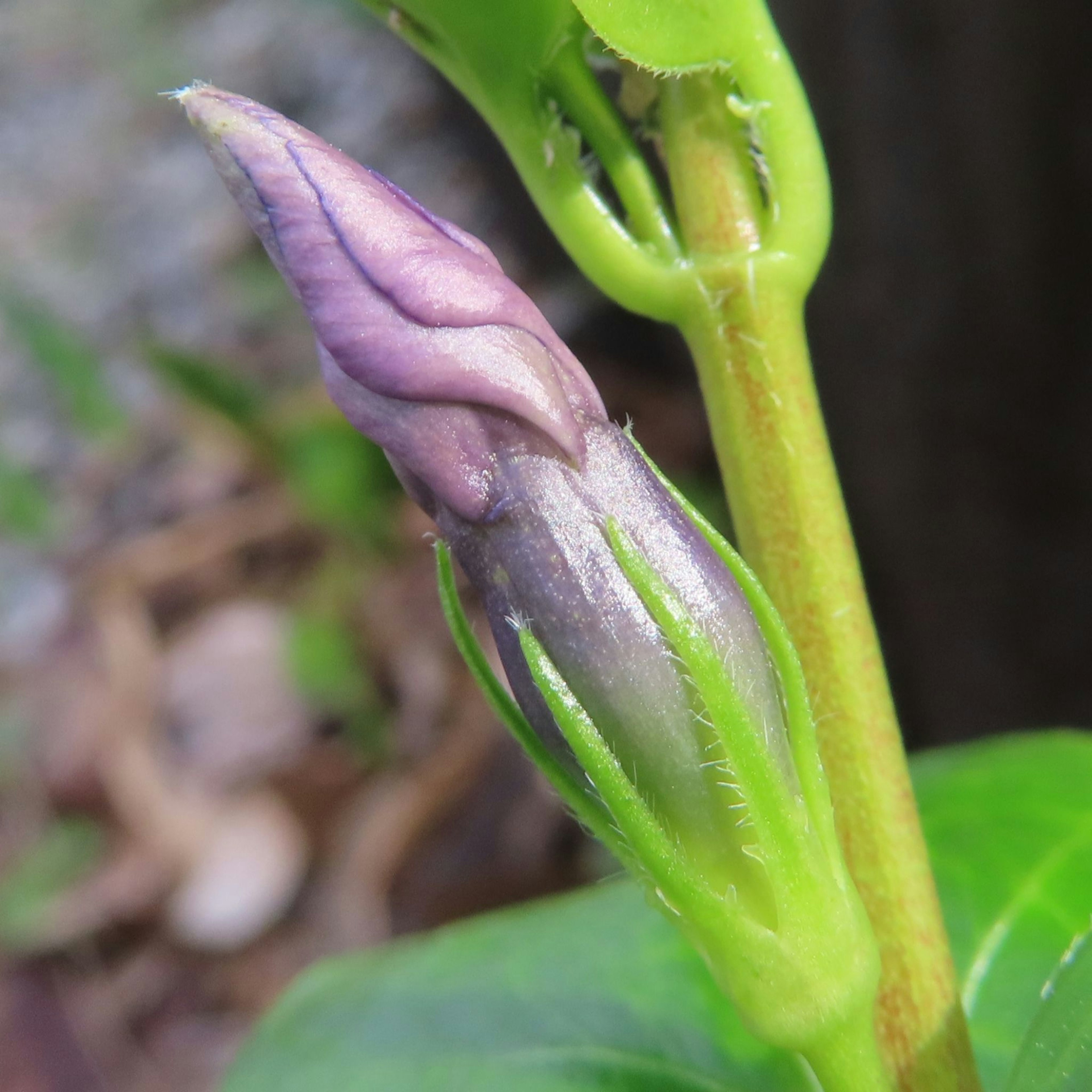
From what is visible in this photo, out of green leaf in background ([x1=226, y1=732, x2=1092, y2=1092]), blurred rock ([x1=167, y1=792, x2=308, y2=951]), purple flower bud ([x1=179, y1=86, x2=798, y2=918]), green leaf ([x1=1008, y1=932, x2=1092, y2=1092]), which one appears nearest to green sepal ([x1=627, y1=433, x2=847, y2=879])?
purple flower bud ([x1=179, y1=86, x2=798, y2=918])

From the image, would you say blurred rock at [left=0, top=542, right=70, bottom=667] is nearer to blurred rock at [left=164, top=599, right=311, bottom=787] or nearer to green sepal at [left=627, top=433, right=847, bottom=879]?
blurred rock at [left=164, top=599, right=311, bottom=787]

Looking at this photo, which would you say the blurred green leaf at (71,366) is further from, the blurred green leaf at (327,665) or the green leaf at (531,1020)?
the green leaf at (531,1020)

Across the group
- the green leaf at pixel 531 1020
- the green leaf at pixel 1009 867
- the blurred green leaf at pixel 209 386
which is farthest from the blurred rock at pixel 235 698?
the green leaf at pixel 1009 867

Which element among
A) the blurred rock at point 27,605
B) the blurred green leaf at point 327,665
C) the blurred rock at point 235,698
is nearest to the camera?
the blurred green leaf at point 327,665

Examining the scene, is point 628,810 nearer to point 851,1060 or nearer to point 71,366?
point 851,1060

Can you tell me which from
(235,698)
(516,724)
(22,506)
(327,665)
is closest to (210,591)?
(235,698)

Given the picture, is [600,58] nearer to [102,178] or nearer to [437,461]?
[437,461]

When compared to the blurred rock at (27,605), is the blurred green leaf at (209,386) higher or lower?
higher

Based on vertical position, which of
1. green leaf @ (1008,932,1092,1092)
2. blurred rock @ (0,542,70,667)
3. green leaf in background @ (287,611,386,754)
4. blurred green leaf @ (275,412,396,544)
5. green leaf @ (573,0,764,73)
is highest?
green leaf @ (573,0,764,73)
